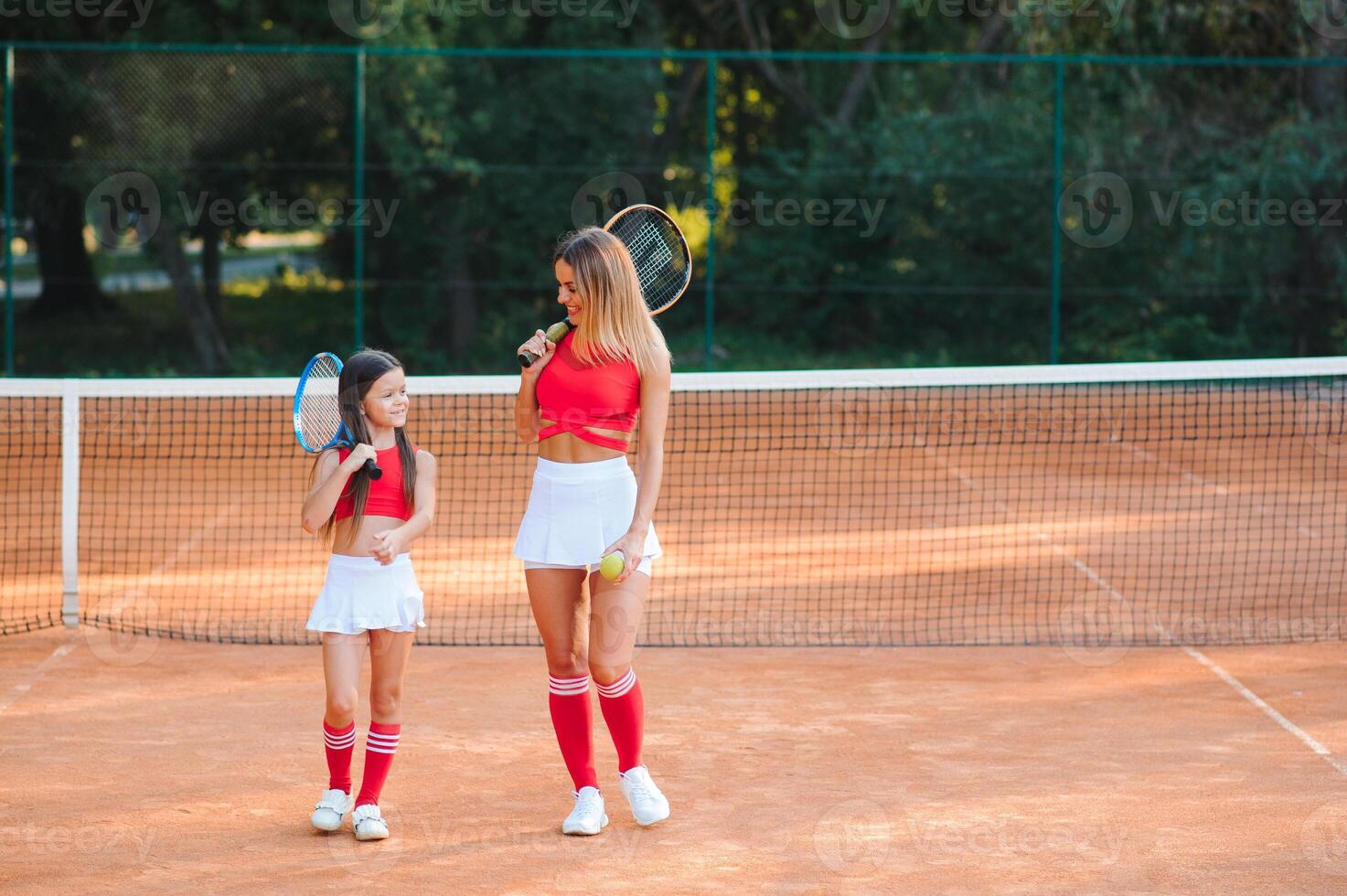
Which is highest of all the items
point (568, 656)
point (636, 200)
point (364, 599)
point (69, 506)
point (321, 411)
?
point (636, 200)

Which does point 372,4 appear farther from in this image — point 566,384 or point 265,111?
point 566,384

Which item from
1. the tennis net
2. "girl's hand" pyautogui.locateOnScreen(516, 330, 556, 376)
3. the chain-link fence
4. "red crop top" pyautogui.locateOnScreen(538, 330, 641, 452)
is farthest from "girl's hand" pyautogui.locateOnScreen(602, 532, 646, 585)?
the chain-link fence

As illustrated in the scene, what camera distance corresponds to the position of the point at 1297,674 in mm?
7070

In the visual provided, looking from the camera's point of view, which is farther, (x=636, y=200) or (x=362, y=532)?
(x=636, y=200)

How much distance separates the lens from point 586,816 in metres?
5.01

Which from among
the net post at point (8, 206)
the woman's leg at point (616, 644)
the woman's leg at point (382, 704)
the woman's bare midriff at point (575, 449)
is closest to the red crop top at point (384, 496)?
the woman's leg at point (382, 704)

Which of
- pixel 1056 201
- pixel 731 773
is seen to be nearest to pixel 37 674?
pixel 731 773

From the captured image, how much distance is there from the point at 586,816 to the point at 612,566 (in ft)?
2.88

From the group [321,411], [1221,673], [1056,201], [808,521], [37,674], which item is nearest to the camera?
[321,411]

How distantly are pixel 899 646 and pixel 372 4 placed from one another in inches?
555

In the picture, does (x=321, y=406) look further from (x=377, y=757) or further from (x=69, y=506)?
(x=69, y=506)

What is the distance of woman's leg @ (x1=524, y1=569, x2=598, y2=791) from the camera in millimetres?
4918

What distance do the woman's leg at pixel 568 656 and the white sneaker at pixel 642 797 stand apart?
0.12m

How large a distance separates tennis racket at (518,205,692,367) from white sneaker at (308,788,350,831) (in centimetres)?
168
